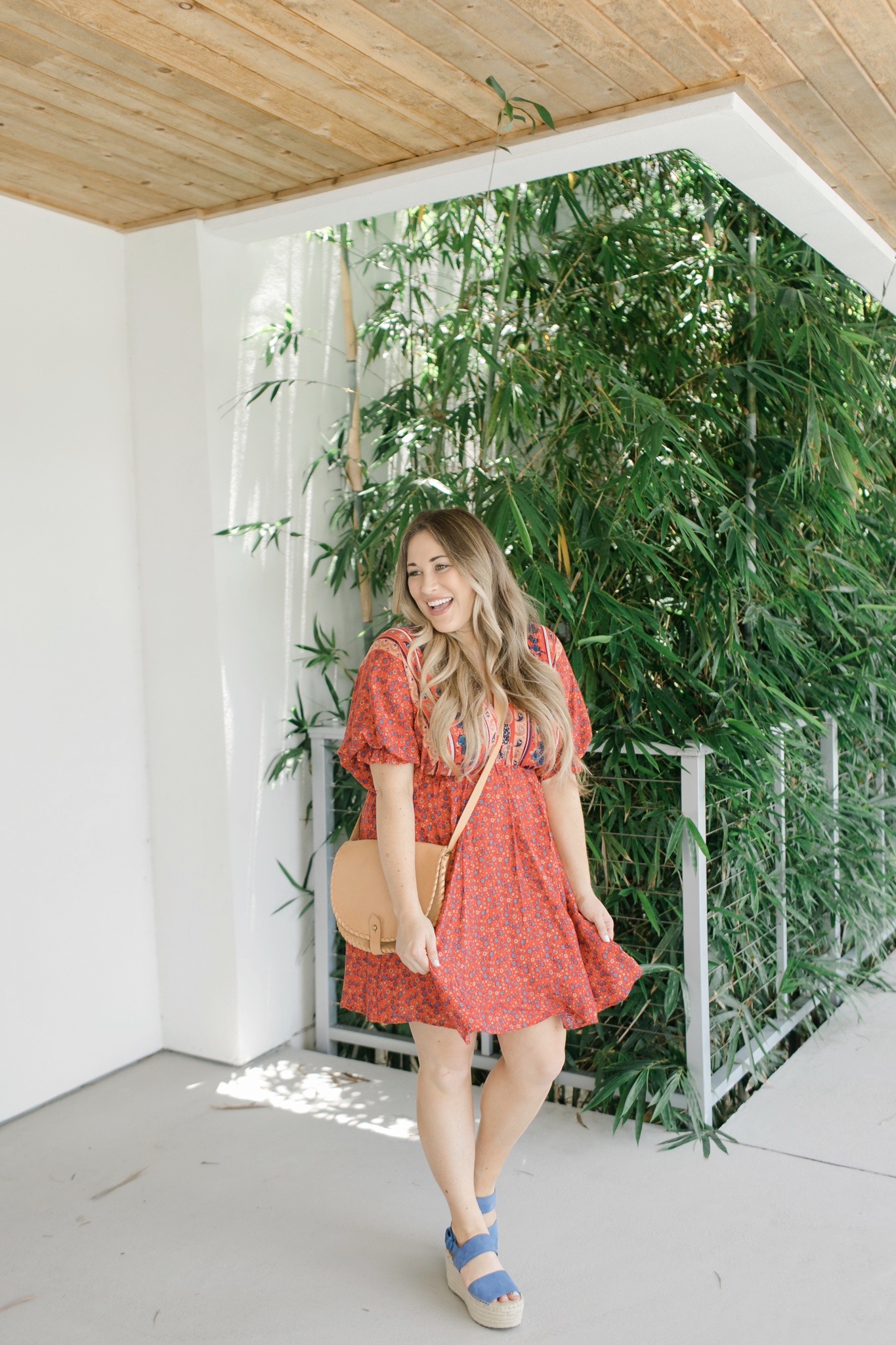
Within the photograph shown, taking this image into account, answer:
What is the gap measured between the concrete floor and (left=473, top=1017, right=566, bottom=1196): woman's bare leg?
0.87 ft

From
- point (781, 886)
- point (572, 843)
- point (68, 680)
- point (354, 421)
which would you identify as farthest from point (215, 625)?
point (781, 886)

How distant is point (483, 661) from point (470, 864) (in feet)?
1.36

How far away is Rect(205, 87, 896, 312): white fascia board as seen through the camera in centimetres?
283

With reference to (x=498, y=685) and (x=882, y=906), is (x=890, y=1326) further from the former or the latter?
(x=882, y=906)

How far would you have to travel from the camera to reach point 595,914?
258 centimetres

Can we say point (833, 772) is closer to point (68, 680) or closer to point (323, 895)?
point (323, 895)

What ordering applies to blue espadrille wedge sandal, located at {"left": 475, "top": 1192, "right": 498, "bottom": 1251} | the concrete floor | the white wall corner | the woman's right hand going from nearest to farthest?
the woman's right hand
the concrete floor
blue espadrille wedge sandal, located at {"left": 475, "top": 1192, "right": 498, "bottom": 1251}
the white wall corner

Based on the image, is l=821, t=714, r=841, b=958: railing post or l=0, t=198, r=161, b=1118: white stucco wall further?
l=821, t=714, r=841, b=958: railing post

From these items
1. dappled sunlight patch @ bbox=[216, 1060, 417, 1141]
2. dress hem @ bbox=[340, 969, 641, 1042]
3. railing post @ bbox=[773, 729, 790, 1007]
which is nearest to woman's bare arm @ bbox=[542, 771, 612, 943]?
dress hem @ bbox=[340, 969, 641, 1042]

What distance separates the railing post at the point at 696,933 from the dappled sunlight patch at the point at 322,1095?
0.79 metres

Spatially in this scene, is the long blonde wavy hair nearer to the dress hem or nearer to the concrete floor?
the dress hem

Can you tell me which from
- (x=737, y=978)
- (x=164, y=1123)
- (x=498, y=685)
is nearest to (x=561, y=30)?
(x=498, y=685)

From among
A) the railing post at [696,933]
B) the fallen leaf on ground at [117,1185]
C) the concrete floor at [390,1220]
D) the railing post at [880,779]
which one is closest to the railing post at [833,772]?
the railing post at [880,779]

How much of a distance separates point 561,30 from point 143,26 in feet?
2.82
